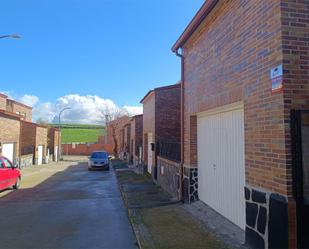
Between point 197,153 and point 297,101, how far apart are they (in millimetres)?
5141

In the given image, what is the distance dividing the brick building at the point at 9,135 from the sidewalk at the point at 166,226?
13.8 meters

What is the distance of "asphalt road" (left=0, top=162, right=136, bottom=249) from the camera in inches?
261

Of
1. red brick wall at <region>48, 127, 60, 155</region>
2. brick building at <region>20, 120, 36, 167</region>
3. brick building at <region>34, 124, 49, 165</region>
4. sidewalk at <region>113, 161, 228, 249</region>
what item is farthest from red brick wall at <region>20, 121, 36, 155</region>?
sidewalk at <region>113, 161, 228, 249</region>

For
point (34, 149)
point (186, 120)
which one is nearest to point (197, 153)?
point (186, 120)

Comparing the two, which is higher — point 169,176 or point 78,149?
point 78,149

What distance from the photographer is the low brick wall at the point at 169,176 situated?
10.9 meters

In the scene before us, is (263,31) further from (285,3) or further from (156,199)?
(156,199)

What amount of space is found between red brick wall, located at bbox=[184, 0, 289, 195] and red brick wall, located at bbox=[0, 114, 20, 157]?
17464mm

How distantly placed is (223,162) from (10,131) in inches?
777

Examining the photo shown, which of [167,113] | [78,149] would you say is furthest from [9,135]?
[78,149]

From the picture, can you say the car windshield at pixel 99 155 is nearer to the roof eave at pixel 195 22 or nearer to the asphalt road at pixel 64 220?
the asphalt road at pixel 64 220

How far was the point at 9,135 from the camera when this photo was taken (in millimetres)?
22984

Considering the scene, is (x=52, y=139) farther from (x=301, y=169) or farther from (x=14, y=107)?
(x=301, y=169)

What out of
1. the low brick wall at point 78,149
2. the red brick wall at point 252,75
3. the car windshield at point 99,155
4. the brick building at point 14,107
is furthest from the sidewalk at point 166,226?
the low brick wall at point 78,149
